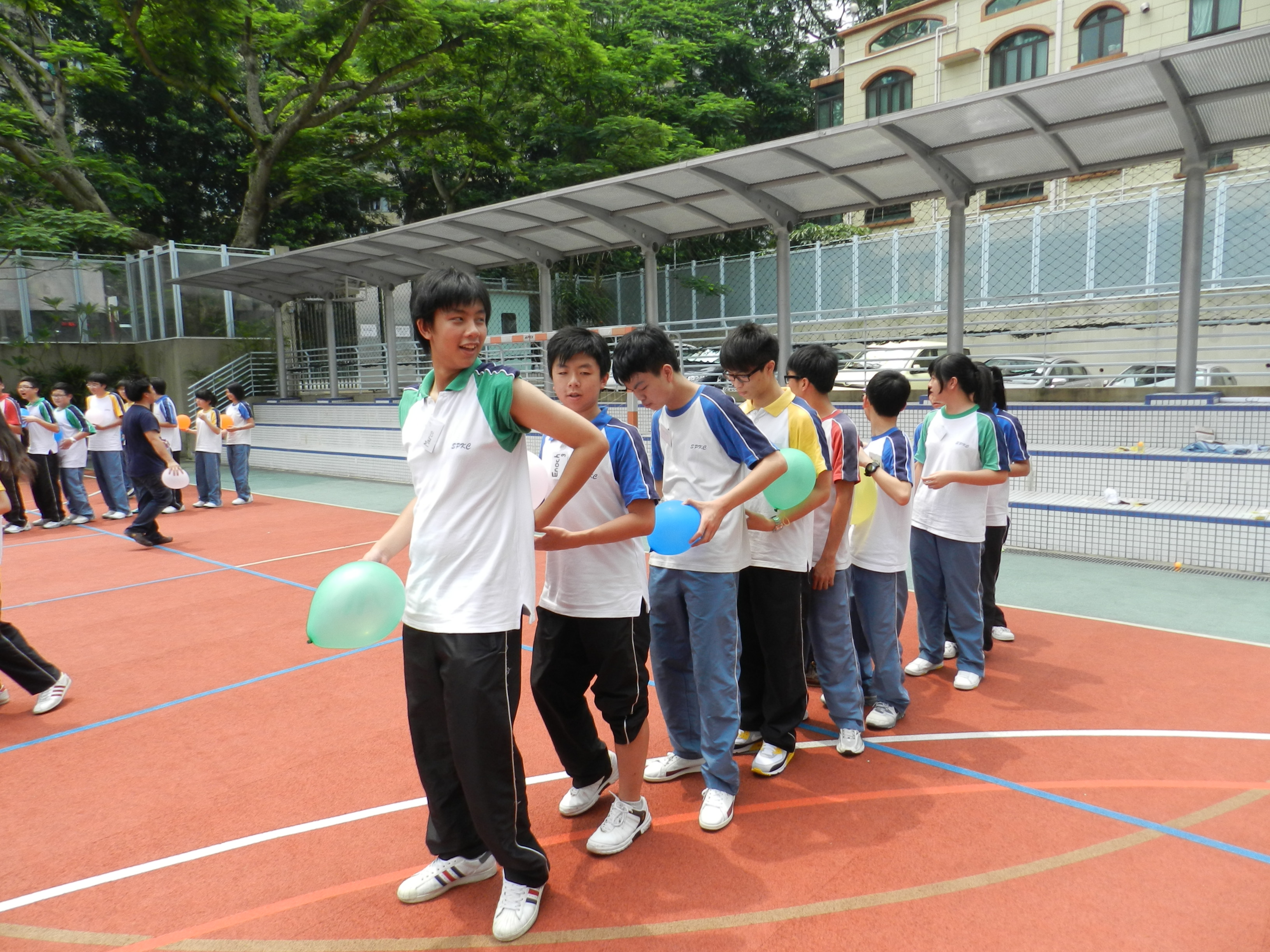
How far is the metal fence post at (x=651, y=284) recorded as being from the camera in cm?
1110

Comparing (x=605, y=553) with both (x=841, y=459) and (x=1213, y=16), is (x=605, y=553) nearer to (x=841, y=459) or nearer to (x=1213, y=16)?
(x=841, y=459)

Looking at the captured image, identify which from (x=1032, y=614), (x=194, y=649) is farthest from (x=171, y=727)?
(x=1032, y=614)

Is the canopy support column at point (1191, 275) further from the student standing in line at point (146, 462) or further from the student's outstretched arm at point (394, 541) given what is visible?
the student standing in line at point (146, 462)

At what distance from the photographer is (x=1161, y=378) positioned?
32.1 feet

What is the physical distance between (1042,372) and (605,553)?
9908mm

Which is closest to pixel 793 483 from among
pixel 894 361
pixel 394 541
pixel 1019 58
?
pixel 394 541

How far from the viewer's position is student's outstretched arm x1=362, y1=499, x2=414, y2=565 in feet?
7.67

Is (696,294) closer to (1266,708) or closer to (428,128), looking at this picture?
(428,128)

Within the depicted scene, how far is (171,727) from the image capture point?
13.1 feet

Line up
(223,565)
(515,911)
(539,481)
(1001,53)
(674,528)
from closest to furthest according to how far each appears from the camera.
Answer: (515,911) < (674,528) < (539,481) < (223,565) < (1001,53)

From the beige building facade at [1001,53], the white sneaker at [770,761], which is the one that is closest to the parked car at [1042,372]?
the beige building facade at [1001,53]

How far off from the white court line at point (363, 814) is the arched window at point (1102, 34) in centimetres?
2272

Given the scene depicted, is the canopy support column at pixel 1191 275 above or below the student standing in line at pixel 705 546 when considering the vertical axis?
above

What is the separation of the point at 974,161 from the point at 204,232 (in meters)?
25.7
